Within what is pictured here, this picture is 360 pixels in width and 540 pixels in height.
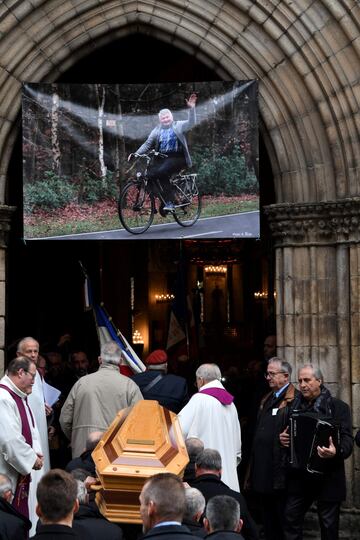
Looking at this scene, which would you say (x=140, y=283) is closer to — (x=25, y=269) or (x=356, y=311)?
(x=25, y=269)

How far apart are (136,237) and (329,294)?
86.8 inches

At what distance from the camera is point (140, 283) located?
20.4 m

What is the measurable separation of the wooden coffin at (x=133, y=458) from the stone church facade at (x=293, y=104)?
5866 mm

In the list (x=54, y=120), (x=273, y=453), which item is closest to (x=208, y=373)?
(x=273, y=453)

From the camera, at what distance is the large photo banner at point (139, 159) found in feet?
41.9

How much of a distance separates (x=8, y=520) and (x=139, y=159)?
672 centimetres

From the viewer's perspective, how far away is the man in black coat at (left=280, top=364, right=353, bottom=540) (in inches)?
405

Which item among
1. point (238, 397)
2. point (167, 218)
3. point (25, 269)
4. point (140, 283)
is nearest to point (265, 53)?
point (167, 218)

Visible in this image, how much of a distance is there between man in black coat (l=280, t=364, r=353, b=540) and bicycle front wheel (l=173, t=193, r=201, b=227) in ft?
9.91

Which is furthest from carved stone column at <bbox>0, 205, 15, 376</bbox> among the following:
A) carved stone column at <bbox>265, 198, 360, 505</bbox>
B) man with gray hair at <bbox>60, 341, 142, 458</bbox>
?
carved stone column at <bbox>265, 198, 360, 505</bbox>

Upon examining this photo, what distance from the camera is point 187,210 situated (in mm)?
12836

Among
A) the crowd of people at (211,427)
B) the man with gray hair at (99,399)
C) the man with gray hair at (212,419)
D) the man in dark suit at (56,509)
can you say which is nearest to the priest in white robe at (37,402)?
the crowd of people at (211,427)

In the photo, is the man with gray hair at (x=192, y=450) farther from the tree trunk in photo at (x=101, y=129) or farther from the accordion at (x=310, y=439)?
the tree trunk in photo at (x=101, y=129)

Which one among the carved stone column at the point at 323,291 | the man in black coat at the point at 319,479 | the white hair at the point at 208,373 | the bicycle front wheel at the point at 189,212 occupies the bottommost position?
the man in black coat at the point at 319,479
